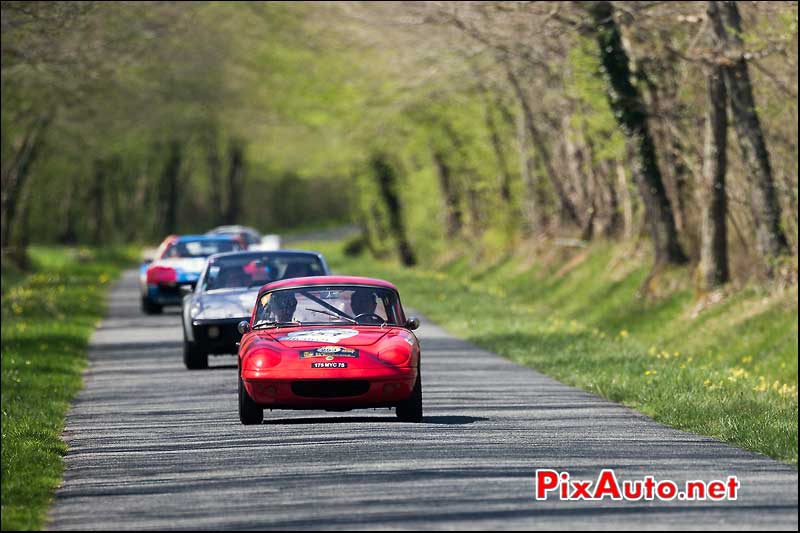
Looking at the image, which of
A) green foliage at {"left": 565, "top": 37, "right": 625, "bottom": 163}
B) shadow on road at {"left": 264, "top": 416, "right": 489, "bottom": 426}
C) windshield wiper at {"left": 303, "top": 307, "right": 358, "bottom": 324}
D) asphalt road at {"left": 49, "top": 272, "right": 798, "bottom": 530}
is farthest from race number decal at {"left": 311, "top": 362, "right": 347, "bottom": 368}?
green foliage at {"left": 565, "top": 37, "right": 625, "bottom": 163}

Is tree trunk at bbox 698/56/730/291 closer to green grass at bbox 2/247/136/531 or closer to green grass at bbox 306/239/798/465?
green grass at bbox 306/239/798/465

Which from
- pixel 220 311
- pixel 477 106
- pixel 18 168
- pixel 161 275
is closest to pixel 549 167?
pixel 477 106

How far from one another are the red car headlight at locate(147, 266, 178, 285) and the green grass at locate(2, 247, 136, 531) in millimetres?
1446

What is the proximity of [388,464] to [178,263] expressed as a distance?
23.0m

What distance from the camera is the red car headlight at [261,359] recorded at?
1543cm

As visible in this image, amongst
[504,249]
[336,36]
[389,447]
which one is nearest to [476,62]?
[336,36]

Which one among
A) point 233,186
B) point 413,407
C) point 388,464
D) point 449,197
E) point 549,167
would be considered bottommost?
point 233,186

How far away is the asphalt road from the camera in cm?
1029

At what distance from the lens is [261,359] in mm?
15484

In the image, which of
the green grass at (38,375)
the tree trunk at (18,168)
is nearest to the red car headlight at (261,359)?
the green grass at (38,375)

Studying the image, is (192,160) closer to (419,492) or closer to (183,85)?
(183,85)

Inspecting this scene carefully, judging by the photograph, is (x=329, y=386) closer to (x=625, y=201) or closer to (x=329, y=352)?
(x=329, y=352)

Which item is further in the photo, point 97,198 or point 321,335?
point 97,198

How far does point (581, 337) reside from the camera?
1104 inches
